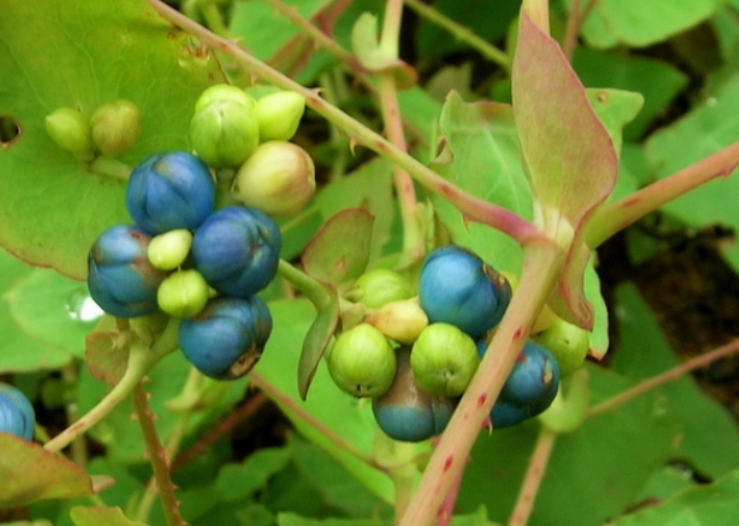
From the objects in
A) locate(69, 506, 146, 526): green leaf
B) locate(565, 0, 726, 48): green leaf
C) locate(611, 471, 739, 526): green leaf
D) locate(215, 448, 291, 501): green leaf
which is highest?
locate(69, 506, 146, 526): green leaf

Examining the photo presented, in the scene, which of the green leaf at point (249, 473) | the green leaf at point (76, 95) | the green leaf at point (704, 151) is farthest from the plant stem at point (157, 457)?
the green leaf at point (704, 151)

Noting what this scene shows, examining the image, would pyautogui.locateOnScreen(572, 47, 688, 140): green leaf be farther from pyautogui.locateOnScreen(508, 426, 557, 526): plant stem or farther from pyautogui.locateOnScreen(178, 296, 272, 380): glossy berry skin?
pyautogui.locateOnScreen(178, 296, 272, 380): glossy berry skin

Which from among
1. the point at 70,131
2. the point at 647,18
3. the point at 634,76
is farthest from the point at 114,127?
the point at 634,76

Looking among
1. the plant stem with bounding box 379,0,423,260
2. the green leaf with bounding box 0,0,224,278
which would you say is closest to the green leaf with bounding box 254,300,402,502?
the plant stem with bounding box 379,0,423,260

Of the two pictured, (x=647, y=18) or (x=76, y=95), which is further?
(x=647, y=18)

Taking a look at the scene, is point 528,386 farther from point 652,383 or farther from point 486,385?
point 652,383

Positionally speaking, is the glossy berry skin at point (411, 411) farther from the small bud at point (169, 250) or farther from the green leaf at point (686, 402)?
the green leaf at point (686, 402)
